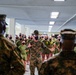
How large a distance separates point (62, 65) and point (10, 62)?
64 centimetres

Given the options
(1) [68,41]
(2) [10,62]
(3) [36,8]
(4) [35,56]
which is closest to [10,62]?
(2) [10,62]

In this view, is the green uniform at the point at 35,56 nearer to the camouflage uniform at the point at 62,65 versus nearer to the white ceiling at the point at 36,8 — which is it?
the white ceiling at the point at 36,8

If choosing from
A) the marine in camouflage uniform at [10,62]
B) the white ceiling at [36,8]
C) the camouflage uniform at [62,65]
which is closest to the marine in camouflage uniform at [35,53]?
the white ceiling at [36,8]

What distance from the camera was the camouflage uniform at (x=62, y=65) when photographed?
2.26m

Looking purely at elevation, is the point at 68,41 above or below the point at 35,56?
above

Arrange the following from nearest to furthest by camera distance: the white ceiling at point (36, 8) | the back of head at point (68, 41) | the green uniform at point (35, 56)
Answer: the back of head at point (68, 41), the green uniform at point (35, 56), the white ceiling at point (36, 8)

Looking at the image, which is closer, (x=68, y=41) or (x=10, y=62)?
(x=68, y=41)

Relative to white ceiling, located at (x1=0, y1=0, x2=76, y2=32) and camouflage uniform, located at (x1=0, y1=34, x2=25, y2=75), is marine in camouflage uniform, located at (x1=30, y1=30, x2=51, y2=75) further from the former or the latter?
camouflage uniform, located at (x1=0, y1=34, x2=25, y2=75)

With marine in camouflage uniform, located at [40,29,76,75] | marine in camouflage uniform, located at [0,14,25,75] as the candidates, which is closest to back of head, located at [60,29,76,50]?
marine in camouflage uniform, located at [40,29,76,75]

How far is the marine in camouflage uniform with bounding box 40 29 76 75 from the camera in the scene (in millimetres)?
2258

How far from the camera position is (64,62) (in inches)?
90.4

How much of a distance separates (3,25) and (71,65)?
95 cm

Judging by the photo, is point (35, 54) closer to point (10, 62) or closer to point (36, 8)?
point (36, 8)

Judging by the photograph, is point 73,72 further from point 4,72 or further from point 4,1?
point 4,1
